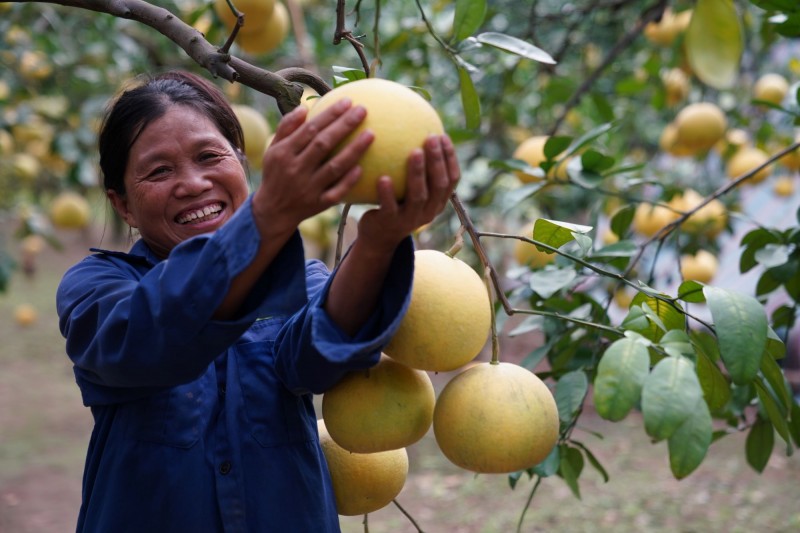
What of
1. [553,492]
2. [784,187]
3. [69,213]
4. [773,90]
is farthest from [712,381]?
[69,213]

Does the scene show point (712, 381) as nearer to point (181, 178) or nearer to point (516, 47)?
point (516, 47)

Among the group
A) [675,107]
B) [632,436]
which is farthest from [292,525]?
[632,436]

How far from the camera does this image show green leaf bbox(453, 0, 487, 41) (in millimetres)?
1177

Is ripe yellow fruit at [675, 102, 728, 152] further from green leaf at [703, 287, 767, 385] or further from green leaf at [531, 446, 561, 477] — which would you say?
green leaf at [703, 287, 767, 385]

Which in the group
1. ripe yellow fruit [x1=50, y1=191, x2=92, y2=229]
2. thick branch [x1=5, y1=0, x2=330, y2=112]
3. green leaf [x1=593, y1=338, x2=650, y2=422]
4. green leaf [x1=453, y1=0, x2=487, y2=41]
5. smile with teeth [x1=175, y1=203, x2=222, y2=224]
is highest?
thick branch [x1=5, y1=0, x2=330, y2=112]

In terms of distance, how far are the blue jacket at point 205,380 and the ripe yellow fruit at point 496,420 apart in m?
0.11

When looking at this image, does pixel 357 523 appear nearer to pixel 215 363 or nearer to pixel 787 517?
pixel 787 517

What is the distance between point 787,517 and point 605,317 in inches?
84.9

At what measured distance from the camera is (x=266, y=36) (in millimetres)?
2168

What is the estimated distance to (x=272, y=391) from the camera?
3.46 ft

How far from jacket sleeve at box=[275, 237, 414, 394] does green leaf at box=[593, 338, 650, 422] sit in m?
0.20

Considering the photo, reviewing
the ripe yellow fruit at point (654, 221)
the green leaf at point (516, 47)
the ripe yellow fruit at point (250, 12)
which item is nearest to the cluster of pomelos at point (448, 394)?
the green leaf at point (516, 47)

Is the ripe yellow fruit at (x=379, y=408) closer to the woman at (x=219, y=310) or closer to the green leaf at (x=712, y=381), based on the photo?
the woman at (x=219, y=310)

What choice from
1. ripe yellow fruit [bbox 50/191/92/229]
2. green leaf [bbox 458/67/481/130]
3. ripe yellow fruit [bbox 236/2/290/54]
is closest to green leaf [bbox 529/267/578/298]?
green leaf [bbox 458/67/481/130]
